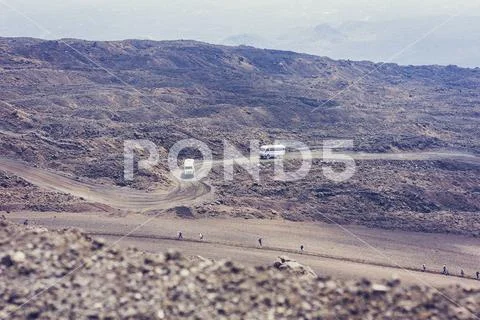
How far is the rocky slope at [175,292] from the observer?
65.5 feet

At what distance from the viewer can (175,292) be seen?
21.1 meters

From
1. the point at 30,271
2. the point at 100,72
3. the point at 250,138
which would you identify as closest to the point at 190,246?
the point at 30,271

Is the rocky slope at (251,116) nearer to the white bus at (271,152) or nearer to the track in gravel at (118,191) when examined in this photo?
the track in gravel at (118,191)

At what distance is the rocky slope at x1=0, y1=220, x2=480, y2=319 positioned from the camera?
19969mm

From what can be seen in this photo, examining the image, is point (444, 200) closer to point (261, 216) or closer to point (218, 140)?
point (261, 216)

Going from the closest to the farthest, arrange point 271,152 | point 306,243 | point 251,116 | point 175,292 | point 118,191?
point 175,292
point 306,243
point 118,191
point 271,152
point 251,116

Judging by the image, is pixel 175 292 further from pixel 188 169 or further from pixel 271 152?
pixel 271 152

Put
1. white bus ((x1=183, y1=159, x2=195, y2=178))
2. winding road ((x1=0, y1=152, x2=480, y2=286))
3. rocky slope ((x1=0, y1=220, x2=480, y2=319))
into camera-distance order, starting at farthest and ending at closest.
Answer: white bus ((x1=183, y1=159, x2=195, y2=178)) < winding road ((x1=0, y1=152, x2=480, y2=286)) < rocky slope ((x1=0, y1=220, x2=480, y2=319))

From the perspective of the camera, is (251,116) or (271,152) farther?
(251,116)

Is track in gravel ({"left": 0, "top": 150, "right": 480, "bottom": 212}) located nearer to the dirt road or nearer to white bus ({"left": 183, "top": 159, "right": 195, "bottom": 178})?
white bus ({"left": 183, "top": 159, "right": 195, "bottom": 178})

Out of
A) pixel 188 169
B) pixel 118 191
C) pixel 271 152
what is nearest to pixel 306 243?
pixel 188 169

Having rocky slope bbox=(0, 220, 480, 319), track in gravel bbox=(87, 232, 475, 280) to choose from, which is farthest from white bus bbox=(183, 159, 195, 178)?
rocky slope bbox=(0, 220, 480, 319)

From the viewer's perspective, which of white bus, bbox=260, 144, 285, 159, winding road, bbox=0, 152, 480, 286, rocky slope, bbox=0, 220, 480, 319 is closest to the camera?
rocky slope, bbox=0, 220, 480, 319

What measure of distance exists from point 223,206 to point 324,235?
29.7 ft
